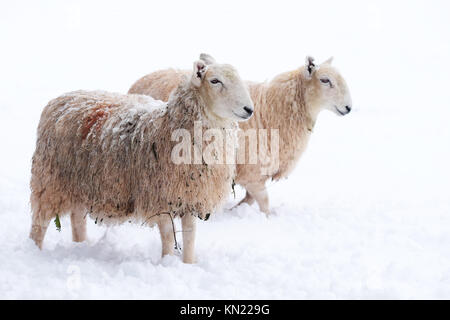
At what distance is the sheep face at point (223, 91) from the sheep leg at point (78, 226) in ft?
6.47

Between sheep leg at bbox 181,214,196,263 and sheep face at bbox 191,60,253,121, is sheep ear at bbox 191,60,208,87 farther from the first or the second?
sheep leg at bbox 181,214,196,263

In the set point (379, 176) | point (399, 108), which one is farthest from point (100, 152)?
point (399, 108)

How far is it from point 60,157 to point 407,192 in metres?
5.09

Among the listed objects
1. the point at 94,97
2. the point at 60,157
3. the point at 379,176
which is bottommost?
the point at 379,176

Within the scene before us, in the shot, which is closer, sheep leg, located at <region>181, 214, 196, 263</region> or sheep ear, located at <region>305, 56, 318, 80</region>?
sheep leg, located at <region>181, 214, 196, 263</region>

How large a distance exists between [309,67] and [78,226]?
3.17m

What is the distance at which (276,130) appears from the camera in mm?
6137

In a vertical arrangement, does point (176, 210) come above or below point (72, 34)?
below

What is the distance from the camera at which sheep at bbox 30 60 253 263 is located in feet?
13.3

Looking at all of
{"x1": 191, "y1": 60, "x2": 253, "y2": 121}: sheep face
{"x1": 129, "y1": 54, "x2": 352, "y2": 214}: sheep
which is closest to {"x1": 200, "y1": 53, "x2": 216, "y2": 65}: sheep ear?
{"x1": 191, "y1": 60, "x2": 253, "y2": 121}: sheep face

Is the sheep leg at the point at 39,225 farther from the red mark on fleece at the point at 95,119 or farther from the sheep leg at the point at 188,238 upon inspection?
the sheep leg at the point at 188,238

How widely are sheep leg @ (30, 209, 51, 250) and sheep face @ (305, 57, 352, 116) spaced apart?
130 inches

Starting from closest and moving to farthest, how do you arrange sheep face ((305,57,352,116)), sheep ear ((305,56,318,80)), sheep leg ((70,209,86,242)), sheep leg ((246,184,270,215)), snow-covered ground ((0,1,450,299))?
snow-covered ground ((0,1,450,299))
sheep leg ((70,209,86,242))
sheep face ((305,57,352,116))
sheep ear ((305,56,318,80))
sheep leg ((246,184,270,215))

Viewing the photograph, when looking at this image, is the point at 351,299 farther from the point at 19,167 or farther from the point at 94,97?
the point at 19,167
